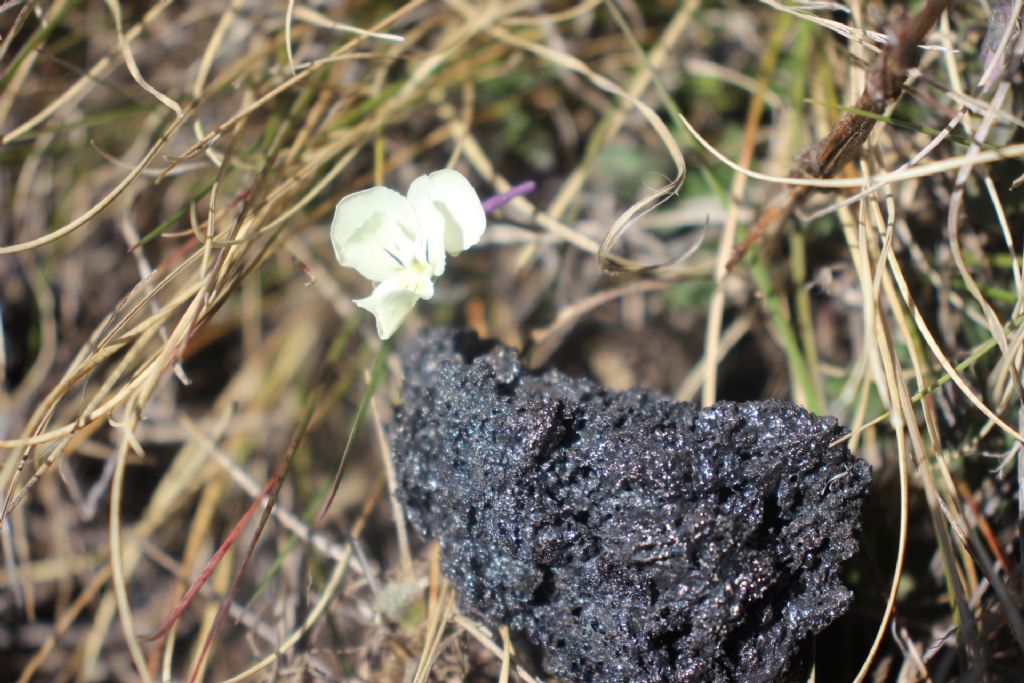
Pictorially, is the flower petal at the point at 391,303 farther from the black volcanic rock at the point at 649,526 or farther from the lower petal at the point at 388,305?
the black volcanic rock at the point at 649,526

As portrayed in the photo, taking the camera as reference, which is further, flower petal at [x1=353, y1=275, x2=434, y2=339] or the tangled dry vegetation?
the tangled dry vegetation

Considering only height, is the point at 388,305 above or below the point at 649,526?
above

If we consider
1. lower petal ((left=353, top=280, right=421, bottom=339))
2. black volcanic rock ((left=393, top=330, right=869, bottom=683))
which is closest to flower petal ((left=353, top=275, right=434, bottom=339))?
lower petal ((left=353, top=280, right=421, bottom=339))

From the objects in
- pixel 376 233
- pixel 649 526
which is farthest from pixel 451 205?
pixel 649 526

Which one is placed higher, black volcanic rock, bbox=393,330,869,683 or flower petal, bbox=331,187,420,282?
flower petal, bbox=331,187,420,282

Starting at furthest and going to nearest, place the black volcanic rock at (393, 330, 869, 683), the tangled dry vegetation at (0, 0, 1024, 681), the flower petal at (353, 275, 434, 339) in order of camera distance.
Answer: the tangled dry vegetation at (0, 0, 1024, 681) → the flower petal at (353, 275, 434, 339) → the black volcanic rock at (393, 330, 869, 683)

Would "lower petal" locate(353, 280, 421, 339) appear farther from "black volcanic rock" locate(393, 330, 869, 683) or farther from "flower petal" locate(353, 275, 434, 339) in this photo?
"black volcanic rock" locate(393, 330, 869, 683)

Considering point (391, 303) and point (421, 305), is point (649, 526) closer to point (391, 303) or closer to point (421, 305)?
point (391, 303)
